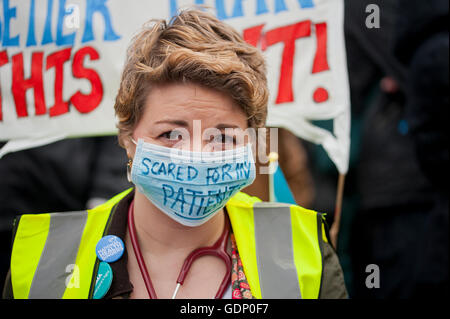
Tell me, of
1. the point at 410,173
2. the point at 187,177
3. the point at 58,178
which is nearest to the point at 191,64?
the point at 187,177

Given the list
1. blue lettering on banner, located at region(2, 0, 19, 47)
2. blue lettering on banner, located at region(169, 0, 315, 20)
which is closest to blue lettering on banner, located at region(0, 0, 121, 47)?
blue lettering on banner, located at region(2, 0, 19, 47)

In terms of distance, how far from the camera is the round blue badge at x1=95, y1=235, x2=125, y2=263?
1787 millimetres

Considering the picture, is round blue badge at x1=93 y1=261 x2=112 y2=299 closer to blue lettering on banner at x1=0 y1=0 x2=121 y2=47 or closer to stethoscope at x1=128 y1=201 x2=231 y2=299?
stethoscope at x1=128 y1=201 x2=231 y2=299

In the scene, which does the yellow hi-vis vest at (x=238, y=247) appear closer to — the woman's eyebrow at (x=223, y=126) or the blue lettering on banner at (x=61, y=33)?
the woman's eyebrow at (x=223, y=126)

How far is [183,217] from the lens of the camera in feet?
5.87

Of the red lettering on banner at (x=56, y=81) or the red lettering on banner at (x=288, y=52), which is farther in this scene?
the red lettering on banner at (x=288, y=52)

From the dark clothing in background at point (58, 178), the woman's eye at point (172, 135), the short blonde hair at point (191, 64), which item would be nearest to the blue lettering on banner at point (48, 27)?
the short blonde hair at point (191, 64)

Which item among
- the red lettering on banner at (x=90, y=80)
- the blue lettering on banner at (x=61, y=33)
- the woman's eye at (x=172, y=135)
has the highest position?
the blue lettering on banner at (x=61, y=33)

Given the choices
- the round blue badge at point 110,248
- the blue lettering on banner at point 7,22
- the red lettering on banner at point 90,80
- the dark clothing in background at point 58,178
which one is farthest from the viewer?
the dark clothing in background at point 58,178

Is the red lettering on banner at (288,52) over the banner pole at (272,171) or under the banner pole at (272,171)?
over

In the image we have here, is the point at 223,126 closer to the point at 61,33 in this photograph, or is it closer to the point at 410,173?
the point at 61,33

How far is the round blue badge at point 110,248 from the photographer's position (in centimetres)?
179

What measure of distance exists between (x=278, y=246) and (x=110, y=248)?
668 millimetres
